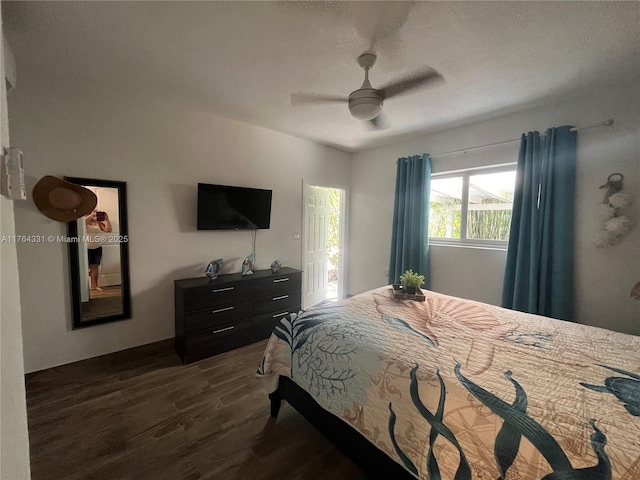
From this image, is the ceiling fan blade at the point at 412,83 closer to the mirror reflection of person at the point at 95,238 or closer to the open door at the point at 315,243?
the open door at the point at 315,243

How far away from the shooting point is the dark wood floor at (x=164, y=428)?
154cm

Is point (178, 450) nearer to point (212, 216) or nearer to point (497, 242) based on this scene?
point (212, 216)

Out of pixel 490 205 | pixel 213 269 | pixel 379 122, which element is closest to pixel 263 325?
pixel 213 269

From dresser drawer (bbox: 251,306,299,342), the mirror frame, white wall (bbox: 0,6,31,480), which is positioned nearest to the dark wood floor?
the mirror frame

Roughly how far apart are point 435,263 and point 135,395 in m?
3.51

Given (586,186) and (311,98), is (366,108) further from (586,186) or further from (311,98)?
(586,186)

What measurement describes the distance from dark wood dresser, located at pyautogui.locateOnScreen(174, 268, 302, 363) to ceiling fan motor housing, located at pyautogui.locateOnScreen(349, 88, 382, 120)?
81.2 inches

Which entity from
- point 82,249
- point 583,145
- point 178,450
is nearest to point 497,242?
point 583,145

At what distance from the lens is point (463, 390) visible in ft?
3.82

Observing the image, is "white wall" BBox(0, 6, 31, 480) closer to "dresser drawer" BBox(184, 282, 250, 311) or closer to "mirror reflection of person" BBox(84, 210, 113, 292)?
"dresser drawer" BBox(184, 282, 250, 311)

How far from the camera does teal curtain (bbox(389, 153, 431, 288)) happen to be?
3562 millimetres

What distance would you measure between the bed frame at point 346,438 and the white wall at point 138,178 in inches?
72.7

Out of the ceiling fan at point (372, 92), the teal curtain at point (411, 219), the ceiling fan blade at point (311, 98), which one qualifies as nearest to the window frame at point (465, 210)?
the teal curtain at point (411, 219)

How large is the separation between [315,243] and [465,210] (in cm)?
217
